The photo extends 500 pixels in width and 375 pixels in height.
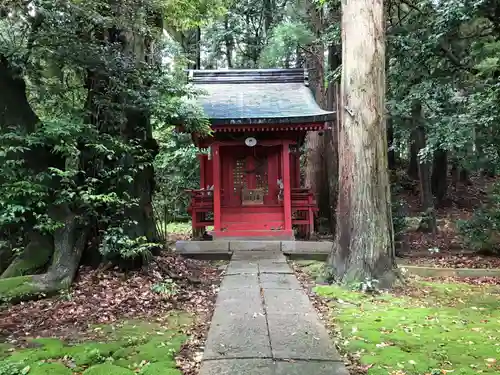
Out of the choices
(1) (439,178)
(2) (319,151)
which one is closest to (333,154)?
(2) (319,151)

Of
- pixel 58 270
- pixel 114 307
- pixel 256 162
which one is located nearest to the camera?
pixel 114 307

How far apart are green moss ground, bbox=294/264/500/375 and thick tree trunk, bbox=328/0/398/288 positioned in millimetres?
579

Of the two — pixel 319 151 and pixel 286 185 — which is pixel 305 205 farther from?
pixel 319 151

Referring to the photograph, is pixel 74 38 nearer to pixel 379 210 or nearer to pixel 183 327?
pixel 183 327

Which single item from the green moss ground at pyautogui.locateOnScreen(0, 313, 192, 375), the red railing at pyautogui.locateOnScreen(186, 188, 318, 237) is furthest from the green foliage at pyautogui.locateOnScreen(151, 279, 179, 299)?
the red railing at pyautogui.locateOnScreen(186, 188, 318, 237)

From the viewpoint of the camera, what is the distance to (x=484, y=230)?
10.9m

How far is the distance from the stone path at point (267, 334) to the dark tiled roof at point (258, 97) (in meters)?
4.18

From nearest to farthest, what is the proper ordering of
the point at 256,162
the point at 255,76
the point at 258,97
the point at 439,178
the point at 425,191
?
the point at 256,162 < the point at 258,97 < the point at 255,76 < the point at 425,191 < the point at 439,178

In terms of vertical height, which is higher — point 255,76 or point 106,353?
point 255,76

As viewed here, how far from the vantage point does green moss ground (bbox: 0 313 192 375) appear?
3654mm

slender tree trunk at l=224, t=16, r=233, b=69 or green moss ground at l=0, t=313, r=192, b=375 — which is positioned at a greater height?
slender tree trunk at l=224, t=16, r=233, b=69

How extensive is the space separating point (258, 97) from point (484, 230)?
678 centimetres

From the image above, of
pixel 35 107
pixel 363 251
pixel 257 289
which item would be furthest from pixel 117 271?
pixel 363 251

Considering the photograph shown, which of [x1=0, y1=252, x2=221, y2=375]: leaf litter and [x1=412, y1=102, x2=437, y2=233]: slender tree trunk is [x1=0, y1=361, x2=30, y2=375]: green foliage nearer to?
[x1=0, y1=252, x2=221, y2=375]: leaf litter
